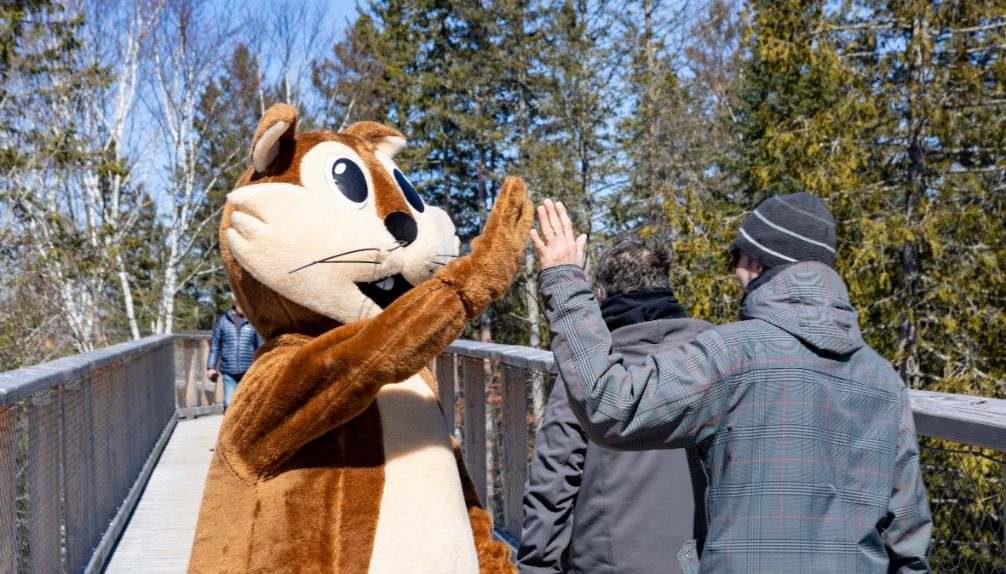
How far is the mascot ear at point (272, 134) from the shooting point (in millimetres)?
3225

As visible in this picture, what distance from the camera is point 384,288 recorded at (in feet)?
10.8

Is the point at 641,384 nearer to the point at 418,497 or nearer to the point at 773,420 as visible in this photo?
the point at 773,420

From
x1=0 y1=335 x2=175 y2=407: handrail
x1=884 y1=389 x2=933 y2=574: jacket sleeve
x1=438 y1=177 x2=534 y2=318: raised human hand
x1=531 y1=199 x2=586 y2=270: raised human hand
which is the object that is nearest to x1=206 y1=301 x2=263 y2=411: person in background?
x1=0 y1=335 x2=175 y2=407: handrail

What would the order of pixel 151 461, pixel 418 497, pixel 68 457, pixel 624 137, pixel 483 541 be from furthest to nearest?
pixel 624 137 < pixel 151 461 < pixel 68 457 < pixel 483 541 < pixel 418 497

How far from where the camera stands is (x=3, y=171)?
54.7 ft

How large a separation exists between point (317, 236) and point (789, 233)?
4.60 feet

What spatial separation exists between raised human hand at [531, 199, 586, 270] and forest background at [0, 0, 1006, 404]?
7.28 metres

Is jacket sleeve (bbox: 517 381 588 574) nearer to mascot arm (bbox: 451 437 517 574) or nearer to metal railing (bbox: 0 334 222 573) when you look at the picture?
mascot arm (bbox: 451 437 517 574)

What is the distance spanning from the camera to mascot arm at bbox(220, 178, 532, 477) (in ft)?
9.29

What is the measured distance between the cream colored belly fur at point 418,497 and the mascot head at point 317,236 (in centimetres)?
33

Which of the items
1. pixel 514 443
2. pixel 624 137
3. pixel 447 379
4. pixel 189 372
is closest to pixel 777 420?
pixel 514 443

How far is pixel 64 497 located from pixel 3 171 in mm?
13021

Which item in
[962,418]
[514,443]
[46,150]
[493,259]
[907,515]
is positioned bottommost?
[514,443]

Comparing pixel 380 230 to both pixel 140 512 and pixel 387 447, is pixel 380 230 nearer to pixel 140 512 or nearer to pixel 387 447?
pixel 387 447
